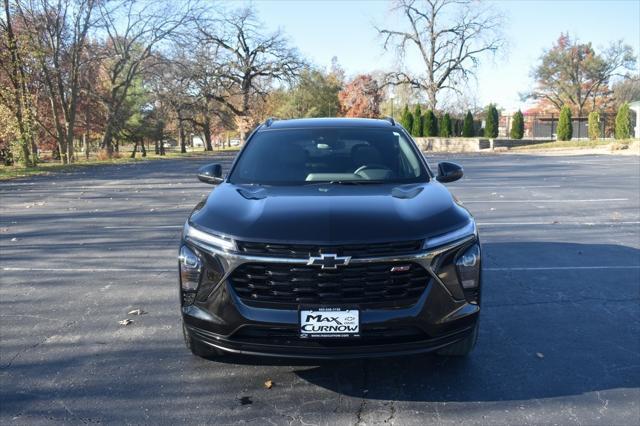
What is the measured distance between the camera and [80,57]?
3206 centimetres

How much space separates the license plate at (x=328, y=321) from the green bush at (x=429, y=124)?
4762cm

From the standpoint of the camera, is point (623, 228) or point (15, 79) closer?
point (623, 228)

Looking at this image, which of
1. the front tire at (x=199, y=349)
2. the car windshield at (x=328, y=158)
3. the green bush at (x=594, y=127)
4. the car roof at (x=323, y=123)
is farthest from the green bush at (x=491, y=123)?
the front tire at (x=199, y=349)

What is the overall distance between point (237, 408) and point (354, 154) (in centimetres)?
247

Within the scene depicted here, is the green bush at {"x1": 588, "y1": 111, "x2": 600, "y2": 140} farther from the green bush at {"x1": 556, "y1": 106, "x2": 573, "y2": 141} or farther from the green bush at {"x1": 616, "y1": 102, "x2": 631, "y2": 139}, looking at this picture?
the green bush at {"x1": 616, "y1": 102, "x2": 631, "y2": 139}

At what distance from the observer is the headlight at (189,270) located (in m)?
3.27

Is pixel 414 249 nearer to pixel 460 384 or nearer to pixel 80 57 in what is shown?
pixel 460 384

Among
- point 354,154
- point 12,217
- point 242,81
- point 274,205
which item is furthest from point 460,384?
point 242,81

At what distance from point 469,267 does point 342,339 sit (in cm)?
88

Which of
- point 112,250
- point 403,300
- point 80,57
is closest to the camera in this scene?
point 403,300

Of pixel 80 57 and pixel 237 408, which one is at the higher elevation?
pixel 80 57

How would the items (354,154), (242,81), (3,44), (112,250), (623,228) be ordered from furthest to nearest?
(242,81) → (3,44) → (623,228) → (112,250) → (354,154)

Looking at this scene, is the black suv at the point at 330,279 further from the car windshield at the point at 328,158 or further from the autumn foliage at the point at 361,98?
the autumn foliage at the point at 361,98

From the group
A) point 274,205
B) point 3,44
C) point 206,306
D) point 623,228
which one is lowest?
point 623,228
